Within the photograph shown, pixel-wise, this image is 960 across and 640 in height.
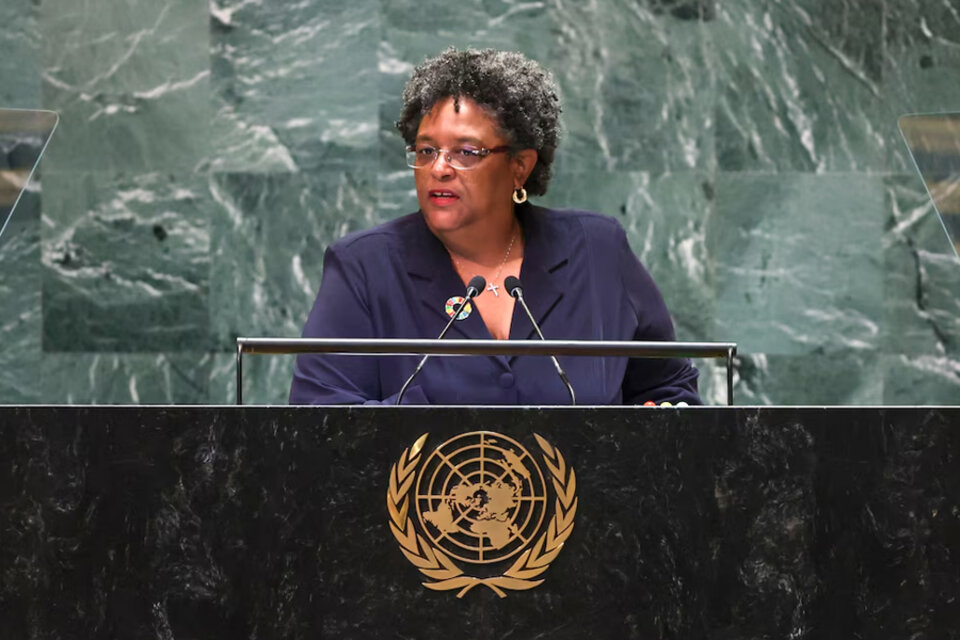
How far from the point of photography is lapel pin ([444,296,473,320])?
9.48ft

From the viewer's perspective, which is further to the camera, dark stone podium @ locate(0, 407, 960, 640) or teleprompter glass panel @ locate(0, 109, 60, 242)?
teleprompter glass panel @ locate(0, 109, 60, 242)

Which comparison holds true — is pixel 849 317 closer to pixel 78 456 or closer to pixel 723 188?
pixel 723 188

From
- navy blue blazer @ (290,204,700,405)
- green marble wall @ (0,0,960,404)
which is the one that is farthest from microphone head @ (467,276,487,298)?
green marble wall @ (0,0,960,404)

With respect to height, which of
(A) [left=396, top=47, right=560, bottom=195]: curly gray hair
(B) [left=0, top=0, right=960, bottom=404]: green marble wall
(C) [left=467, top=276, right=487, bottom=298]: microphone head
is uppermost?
(A) [left=396, top=47, right=560, bottom=195]: curly gray hair

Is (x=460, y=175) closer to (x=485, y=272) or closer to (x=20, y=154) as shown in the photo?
(x=485, y=272)

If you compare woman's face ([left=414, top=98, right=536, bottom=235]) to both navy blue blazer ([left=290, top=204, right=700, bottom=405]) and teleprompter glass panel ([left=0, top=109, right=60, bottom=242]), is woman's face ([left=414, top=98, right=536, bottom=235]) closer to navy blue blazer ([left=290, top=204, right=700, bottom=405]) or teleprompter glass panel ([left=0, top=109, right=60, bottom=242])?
navy blue blazer ([left=290, top=204, right=700, bottom=405])

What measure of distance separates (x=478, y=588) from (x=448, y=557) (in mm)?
67

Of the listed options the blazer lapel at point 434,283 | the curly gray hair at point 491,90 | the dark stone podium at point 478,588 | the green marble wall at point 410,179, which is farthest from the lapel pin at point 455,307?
the green marble wall at point 410,179

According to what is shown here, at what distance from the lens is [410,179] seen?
482cm

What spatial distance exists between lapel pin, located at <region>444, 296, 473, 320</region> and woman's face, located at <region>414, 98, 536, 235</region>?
180 mm

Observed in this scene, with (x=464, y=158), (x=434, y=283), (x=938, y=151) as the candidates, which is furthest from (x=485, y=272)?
(x=938, y=151)

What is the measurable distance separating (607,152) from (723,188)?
0.45 m

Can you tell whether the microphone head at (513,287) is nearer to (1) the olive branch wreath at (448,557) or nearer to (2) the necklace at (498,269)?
(2) the necklace at (498,269)

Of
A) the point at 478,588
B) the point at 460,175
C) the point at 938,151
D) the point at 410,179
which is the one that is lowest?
the point at 410,179
